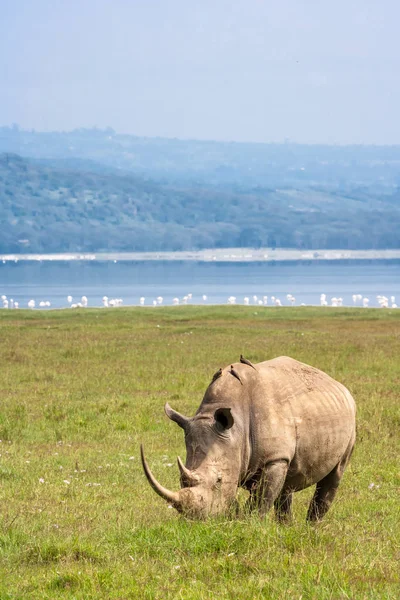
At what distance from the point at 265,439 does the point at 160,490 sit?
1490mm

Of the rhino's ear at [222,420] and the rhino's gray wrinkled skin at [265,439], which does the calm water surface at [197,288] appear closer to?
the rhino's gray wrinkled skin at [265,439]

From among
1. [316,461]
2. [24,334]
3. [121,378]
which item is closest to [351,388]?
[121,378]

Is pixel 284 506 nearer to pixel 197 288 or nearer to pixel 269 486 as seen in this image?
pixel 269 486

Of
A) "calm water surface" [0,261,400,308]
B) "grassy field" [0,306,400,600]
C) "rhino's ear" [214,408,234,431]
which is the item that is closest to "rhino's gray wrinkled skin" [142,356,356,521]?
"rhino's ear" [214,408,234,431]

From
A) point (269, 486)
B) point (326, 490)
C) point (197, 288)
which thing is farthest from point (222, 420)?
point (197, 288)

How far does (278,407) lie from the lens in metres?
9.28

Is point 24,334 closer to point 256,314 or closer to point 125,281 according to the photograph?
point 256,314

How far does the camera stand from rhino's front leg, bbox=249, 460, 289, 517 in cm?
902

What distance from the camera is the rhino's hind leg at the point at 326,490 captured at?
10195mm

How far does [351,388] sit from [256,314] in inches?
1116

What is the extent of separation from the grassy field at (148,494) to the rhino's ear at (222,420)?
2.48 ft

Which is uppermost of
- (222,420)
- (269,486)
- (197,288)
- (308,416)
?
(222,420)

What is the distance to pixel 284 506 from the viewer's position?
9891 millimetres

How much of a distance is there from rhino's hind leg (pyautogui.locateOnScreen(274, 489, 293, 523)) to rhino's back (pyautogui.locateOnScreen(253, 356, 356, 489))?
14 centimetres
